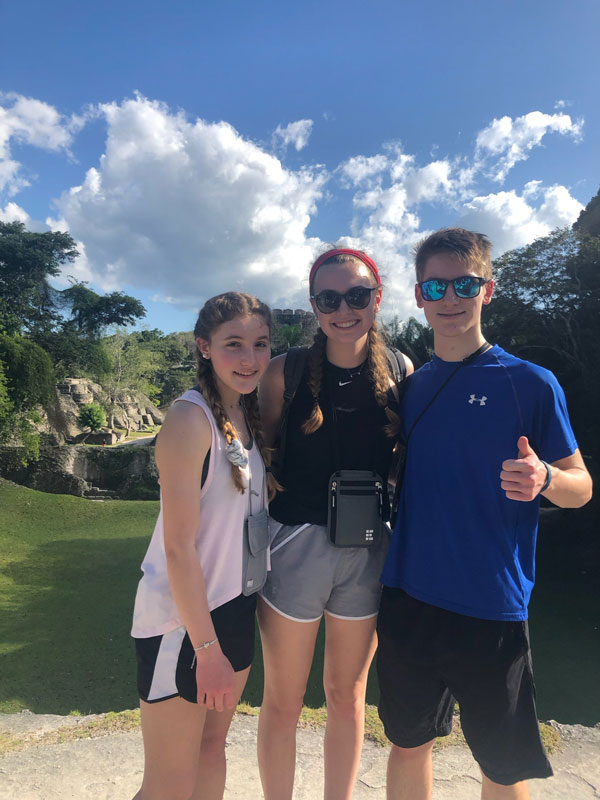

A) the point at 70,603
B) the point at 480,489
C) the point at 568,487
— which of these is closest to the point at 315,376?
the point at 480,489

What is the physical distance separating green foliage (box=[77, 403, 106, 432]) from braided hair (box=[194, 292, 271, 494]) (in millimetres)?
28802

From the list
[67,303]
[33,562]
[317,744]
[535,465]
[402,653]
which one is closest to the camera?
[535,465]

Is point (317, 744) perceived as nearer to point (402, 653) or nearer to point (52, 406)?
point (402, 653)

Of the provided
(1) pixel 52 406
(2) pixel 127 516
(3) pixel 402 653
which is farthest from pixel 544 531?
(1) pixel 52 406

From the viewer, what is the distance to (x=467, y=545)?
1.98 metres

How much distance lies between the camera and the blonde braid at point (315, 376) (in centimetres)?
221

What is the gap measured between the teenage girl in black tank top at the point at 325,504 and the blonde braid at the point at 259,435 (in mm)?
105

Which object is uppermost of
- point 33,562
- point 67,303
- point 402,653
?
point 67,303

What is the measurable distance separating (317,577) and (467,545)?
2.11 ft

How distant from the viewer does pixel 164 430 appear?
1.83m

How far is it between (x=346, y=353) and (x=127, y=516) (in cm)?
1563

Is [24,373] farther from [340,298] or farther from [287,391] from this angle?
[340,298]

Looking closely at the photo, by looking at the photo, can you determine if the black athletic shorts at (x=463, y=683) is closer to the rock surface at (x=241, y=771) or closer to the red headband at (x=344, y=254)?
the rock surface at (x=241, y=771)

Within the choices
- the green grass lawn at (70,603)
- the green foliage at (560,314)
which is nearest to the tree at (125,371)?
the green grass lawn at (70,603)
